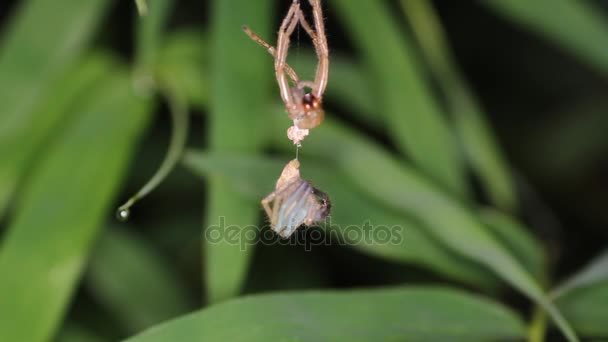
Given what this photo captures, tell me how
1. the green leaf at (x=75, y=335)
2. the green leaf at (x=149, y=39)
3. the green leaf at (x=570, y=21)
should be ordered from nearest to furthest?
the green leaf at (x=149, y=39) < the green leaf at (x=75, y=335) < the green leaf at (x=570, y=21)

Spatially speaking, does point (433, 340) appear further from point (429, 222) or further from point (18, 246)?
point (18, 246)

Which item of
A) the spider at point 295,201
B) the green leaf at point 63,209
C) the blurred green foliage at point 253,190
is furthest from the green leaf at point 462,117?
the spider at point 295,201

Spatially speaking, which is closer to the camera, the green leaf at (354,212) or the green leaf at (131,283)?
the green leaf at (354,212)

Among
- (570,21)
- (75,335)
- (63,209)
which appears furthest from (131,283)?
(570,21)

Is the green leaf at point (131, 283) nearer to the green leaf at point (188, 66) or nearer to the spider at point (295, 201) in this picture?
the green leaf at point (188, 66)

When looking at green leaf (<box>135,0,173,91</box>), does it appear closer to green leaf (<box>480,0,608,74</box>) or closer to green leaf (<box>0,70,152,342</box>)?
green leaf (<box>0,70,152,342</box>)

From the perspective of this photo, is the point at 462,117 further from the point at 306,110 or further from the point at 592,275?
the point at 306,110

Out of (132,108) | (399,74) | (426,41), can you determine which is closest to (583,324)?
(399,74)
